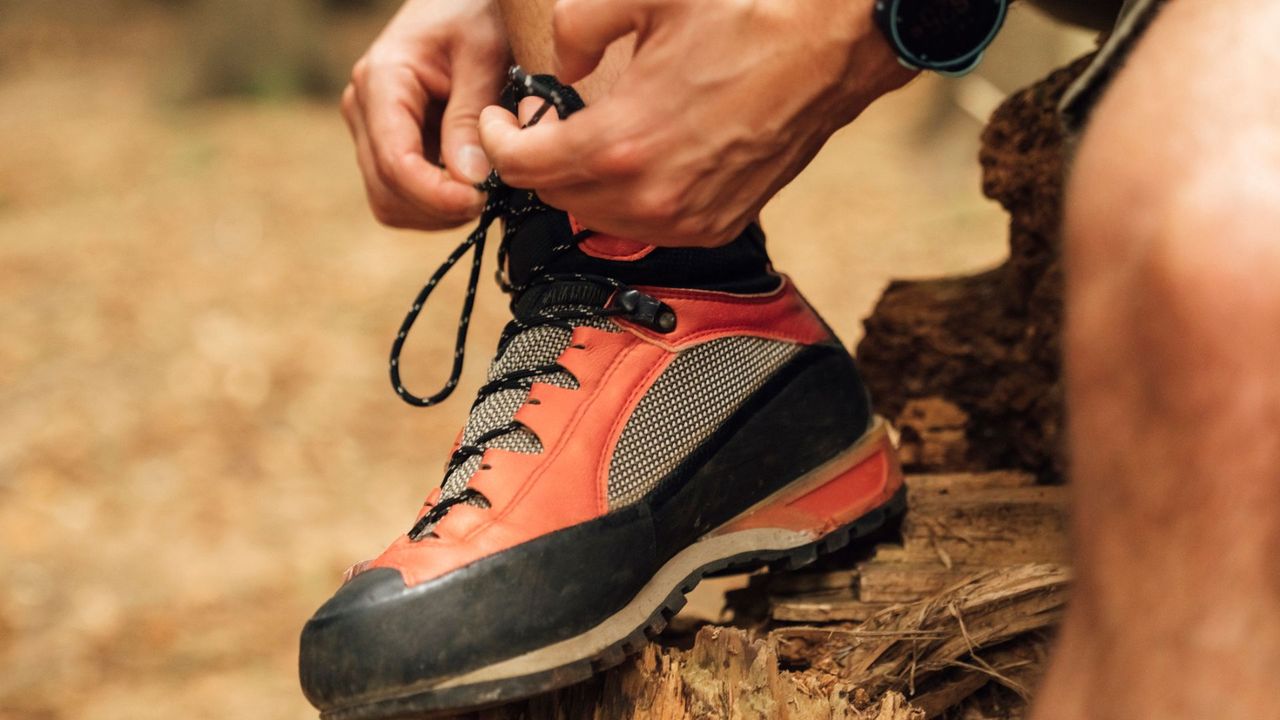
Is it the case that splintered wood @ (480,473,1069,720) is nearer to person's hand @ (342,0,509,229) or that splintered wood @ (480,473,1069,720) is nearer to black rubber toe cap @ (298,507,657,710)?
black rubber toe cap @ (298,507,657,710)

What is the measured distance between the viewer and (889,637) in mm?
895

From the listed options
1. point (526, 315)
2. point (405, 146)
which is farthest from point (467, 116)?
point (526, 315)

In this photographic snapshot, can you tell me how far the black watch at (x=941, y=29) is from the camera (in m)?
0.70

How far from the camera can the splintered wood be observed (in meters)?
0.81

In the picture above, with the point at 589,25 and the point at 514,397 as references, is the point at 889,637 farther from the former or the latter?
Result: the point at 589,25

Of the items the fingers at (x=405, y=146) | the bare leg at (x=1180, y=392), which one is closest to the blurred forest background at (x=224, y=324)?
the fingers at (x=405, y=146)

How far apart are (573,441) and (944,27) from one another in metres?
0.39

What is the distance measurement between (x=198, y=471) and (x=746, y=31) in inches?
91.9

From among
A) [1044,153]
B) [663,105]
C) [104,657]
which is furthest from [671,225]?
Result: [104,657]

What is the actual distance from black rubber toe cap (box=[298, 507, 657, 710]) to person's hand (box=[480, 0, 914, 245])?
248mm

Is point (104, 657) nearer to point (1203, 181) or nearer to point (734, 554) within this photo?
point (734, 554)

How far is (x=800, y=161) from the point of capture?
0.78 meters

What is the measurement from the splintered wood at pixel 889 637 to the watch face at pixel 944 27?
0.40m

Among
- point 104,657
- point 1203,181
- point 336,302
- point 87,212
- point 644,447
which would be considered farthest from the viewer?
point 87,212
